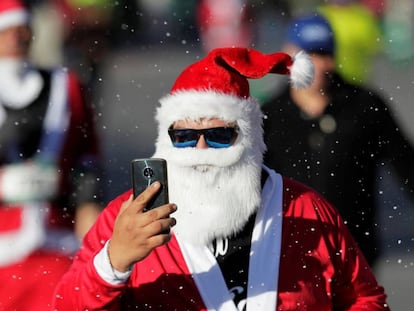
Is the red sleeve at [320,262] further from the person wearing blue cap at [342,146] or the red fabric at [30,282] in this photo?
the person wearing blue cap at [342,146]

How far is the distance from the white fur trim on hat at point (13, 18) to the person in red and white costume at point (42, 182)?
1.36 feet

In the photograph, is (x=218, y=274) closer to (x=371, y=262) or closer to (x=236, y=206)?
(x=236, y=206)

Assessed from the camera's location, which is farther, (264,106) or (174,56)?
(174,56)

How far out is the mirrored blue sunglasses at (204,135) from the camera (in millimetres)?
4848

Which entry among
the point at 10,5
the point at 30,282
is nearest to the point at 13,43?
the point at 10,5

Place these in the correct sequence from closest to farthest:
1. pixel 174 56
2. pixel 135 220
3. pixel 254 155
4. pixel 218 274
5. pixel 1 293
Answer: pixel 135 220
pixel 218 274
pixel 254 155
pixel 1 293
pixel 174 56

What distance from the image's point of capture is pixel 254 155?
5.03m

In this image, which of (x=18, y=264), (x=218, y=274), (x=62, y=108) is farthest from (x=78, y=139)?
(x=218, y=274)

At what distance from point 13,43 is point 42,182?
86cm

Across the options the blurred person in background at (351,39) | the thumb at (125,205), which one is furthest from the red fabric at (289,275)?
the blurred person in background at (351,39)

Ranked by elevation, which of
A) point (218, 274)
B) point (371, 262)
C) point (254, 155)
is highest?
point (254, 155)

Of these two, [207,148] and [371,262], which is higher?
[207,148]

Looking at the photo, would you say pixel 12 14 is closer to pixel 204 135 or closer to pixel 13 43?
pixel 13 43

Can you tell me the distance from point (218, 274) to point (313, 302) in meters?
0.34
